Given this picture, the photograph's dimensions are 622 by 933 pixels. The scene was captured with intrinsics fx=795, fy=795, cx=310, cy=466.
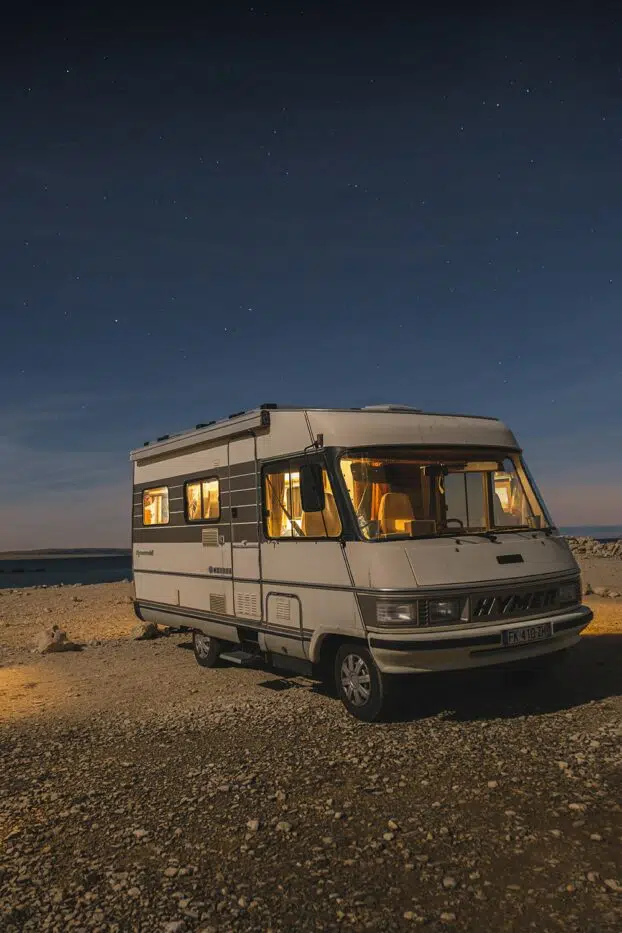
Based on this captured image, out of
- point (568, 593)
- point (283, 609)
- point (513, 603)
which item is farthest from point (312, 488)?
point (568, 593)

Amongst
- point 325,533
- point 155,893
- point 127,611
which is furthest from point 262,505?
point 127,611

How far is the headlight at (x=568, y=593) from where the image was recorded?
339 inches

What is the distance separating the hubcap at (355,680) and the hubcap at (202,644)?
158 inches

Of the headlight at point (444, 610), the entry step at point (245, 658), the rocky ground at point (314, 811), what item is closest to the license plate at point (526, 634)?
the headlight at point (444, 610)

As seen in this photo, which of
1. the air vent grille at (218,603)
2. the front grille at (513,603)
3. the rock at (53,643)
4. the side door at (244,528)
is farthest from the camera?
the rock at (53,643)

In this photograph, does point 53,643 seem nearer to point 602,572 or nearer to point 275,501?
point 275,501

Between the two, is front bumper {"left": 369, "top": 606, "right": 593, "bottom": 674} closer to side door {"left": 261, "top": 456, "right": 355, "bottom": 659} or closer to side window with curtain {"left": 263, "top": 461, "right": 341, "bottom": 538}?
side door {"left": 261, "top": 456, "right": 355, "bottom": 659}

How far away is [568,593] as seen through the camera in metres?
8.68

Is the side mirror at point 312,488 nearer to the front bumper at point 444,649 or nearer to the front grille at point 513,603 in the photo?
the front bumper at point 444,649

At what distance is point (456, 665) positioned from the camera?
7.75 metres

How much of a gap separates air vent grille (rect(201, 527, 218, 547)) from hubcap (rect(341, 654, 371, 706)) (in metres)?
3.26

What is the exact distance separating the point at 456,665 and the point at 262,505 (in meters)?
3.25

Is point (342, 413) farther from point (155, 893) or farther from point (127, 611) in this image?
point (127, 611)

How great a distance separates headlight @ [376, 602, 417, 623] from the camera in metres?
7.62
